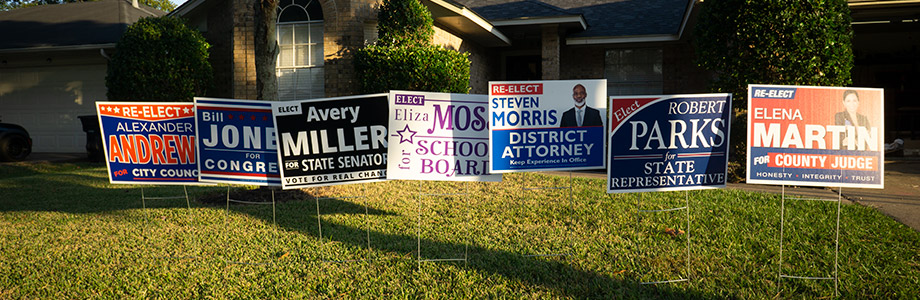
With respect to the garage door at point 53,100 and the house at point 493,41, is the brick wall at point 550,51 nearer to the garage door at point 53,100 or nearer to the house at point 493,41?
the house at point 493,41

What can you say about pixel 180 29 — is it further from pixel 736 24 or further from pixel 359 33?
pixel 736 24

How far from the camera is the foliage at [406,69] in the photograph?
35.6ft

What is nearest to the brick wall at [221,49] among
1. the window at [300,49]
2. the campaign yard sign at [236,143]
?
the window at [300,49]

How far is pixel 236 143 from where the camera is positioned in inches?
183

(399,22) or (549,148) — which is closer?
(549,148)

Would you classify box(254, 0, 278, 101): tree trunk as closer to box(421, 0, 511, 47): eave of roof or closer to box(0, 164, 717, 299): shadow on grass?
box(0, 164, 717, 299): shadow on grass

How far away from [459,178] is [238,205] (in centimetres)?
415

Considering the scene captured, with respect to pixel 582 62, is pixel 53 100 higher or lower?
lower

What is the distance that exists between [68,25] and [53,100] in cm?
272

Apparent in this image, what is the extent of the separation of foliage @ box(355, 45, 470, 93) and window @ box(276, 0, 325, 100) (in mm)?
1791

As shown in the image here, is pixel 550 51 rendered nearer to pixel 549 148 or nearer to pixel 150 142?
pixel 549 148

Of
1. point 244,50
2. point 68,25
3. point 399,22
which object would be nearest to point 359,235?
point 399,22

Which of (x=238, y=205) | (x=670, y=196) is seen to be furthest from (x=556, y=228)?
(x=238, y=205)

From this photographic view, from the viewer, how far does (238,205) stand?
23.6ft
